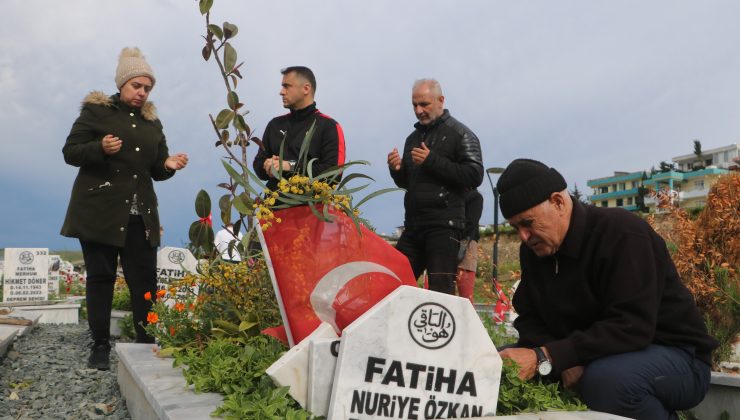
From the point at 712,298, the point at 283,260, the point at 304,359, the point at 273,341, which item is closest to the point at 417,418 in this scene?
the point at 304,359

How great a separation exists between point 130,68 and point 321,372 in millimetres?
2979

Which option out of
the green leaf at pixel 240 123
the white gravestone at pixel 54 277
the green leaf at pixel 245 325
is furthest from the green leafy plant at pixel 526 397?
the white gravestone at pixel 54 277

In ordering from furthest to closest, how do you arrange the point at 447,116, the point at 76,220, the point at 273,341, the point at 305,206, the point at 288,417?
the point at 447,116 → the point at 76,220 → the point at 273,341 → the point at 305,206 → the point at 288,417

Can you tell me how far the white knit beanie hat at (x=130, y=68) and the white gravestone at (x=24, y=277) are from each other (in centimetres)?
794

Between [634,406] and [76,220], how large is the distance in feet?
11.1

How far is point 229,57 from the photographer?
3.99 m

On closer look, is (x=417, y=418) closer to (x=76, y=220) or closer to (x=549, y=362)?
(x=549, y=362)

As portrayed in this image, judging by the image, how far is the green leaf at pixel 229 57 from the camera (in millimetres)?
3992

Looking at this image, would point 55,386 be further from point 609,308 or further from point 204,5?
point 609,308

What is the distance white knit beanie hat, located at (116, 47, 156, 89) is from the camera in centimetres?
421

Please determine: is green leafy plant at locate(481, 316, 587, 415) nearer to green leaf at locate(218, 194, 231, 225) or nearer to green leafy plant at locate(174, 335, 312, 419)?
green leafy plant at locate(174, 335, 312, 419)

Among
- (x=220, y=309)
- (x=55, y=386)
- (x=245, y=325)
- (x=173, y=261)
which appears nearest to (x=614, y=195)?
(x=173, y=261)

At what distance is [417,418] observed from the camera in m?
2.12

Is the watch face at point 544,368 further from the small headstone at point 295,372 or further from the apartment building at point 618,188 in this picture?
the apartment building at point 618,188
